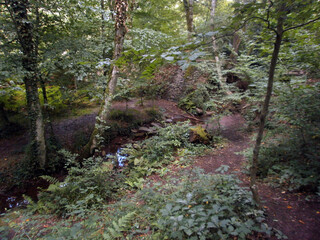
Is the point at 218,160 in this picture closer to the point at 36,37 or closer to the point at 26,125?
the point at 36,37

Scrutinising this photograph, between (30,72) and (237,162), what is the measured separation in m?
6.72

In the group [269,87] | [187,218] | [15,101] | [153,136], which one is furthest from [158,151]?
[15,101]

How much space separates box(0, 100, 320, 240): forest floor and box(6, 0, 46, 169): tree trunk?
3.71 feet

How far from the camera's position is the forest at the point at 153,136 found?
203cm

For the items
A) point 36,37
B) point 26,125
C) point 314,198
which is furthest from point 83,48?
point 314,198

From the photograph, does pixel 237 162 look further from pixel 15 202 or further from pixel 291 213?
pixel 15 202

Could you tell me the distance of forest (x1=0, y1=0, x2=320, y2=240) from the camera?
2.03 m

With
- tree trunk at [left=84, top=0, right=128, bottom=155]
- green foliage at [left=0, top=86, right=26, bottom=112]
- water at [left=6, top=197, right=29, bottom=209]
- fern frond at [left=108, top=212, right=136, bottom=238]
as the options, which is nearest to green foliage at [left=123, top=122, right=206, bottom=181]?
tree trunk at [left=84, top=0, right=128, bottom=155]

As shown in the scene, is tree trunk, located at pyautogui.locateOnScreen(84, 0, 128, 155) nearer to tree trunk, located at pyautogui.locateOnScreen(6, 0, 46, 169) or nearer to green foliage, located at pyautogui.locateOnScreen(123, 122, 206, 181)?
green foliage, located at pyautogui.locateOnScreen(123, 122, 206, 181)

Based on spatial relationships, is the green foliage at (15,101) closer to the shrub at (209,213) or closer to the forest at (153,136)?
the forest at (153,136)

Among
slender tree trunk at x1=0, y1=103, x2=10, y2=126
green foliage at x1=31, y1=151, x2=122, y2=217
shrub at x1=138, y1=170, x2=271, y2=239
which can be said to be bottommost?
green foliage at x1=31, y1=151, x2=122, y2=217

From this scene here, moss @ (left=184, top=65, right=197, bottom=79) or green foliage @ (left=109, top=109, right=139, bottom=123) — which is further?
moss @ (left=184, top=65, right=197, bottom=79)

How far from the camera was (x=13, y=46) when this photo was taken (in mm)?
5121

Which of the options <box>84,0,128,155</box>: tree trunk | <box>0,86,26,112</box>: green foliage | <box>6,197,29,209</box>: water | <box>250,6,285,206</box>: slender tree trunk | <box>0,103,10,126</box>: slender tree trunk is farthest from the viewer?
<box>0,103,10,126</box>: slender tree trunk
